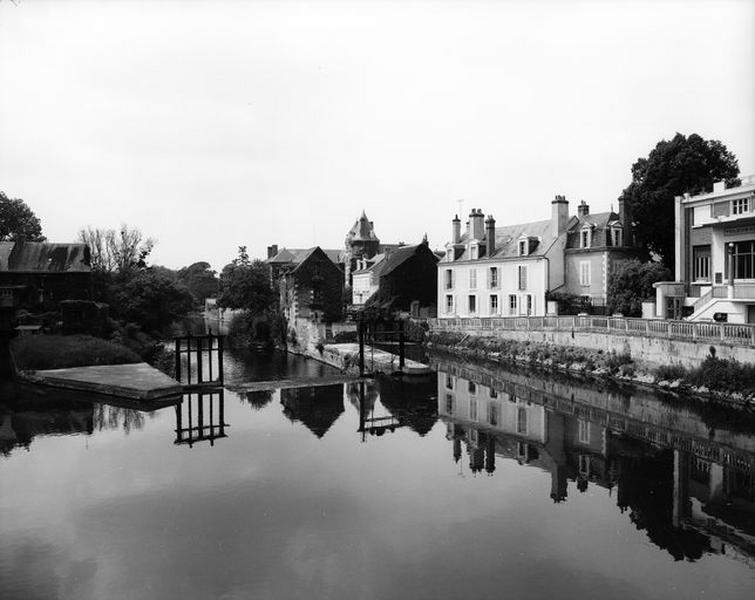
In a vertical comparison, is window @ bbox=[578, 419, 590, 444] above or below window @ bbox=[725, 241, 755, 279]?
below

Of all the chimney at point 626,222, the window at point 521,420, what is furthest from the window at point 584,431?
the chimney at point 626,222

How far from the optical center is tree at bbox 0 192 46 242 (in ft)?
165

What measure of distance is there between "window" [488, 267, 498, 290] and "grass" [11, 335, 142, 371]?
73.2ft

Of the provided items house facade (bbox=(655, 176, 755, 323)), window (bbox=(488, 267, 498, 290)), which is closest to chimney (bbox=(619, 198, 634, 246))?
house facade (bbox=(655, 176, 755, 323))

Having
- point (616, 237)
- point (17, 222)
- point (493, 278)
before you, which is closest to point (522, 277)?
point (493, 278)

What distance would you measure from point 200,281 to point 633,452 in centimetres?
9725

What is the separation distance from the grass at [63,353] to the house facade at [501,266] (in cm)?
2224

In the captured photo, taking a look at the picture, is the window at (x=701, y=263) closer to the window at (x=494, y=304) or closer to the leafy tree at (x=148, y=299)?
the window at (x=494, y=304)

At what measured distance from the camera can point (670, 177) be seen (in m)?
34.0

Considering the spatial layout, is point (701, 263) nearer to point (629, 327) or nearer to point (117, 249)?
point (629, 327)

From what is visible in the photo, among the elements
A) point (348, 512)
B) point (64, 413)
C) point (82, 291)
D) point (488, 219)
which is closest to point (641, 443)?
point (348, 512)

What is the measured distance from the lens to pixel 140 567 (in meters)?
9.46

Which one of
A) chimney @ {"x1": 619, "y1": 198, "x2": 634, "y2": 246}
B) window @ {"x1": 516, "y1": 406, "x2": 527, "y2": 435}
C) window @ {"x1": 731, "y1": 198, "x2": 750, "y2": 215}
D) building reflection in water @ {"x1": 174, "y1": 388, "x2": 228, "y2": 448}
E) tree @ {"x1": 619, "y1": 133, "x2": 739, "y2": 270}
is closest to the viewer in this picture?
building reflection in water @ {"x1": 174, "y1": 388, "x2": 228, "y2": 448}

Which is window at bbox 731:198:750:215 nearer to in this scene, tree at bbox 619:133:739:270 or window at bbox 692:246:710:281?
window at bbox 692:246:710:281
